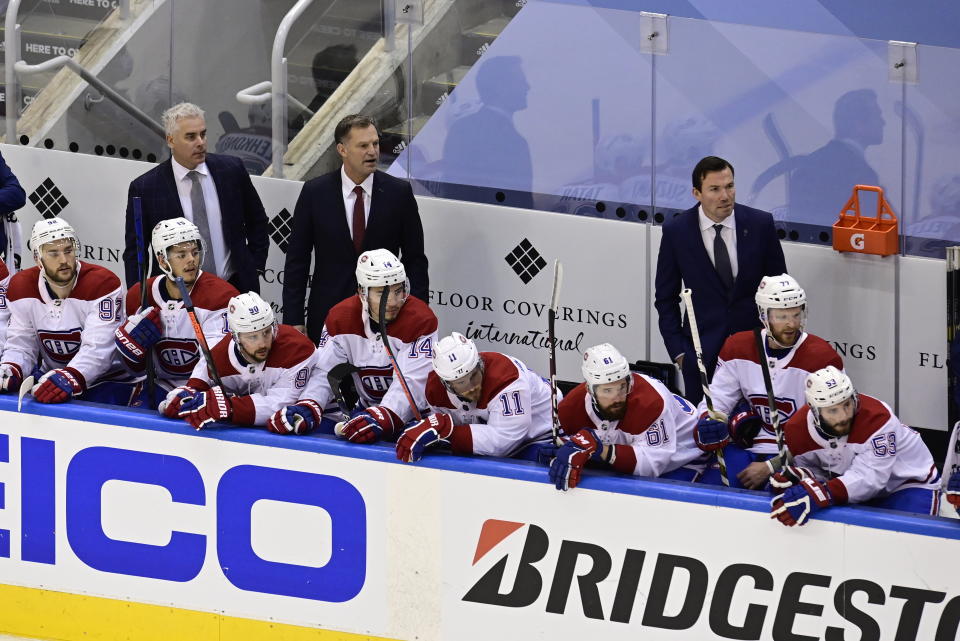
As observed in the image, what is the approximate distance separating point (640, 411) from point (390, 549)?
0.95 meters

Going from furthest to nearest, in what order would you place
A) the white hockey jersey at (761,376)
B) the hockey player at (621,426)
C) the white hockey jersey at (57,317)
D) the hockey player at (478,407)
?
1. the white hockey jersey at (57,317)
2. the white hockey jersey at (761,376)
3. the hockey player at (478,407)
4. the hockey player at (621,426)

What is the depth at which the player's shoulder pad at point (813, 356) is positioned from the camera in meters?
5.90

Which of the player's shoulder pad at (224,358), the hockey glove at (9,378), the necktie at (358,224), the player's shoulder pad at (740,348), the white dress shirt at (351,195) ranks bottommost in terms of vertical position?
the hockey glove at (9,378)

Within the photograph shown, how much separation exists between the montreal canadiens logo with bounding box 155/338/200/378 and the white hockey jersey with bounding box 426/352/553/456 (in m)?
1.06

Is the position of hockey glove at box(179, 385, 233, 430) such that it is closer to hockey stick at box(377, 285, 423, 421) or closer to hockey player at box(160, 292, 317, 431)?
hockey player at box(160, 292, 317, 431)

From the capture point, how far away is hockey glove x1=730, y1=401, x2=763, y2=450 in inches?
234

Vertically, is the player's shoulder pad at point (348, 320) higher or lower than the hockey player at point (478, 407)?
higher

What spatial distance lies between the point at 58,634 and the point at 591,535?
6.65 feet

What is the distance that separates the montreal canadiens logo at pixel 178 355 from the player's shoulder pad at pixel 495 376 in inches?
50.4

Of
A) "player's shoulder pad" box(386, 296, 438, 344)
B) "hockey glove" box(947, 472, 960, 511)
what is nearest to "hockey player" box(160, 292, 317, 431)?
"player's shoulder pad" box(386, 296, 438, 344)

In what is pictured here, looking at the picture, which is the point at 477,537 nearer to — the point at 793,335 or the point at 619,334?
the point at 793,335

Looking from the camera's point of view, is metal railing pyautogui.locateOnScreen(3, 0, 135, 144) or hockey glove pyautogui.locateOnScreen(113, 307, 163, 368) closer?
hockey glove pyautogui.locateOnScreen(113, 307, 163, 368)

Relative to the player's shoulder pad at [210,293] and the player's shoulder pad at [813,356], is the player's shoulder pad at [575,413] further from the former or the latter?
the player's shoulder pad at [210,293]

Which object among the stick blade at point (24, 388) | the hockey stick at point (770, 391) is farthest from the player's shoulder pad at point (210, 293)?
the hockey stick at point (770, 391)
